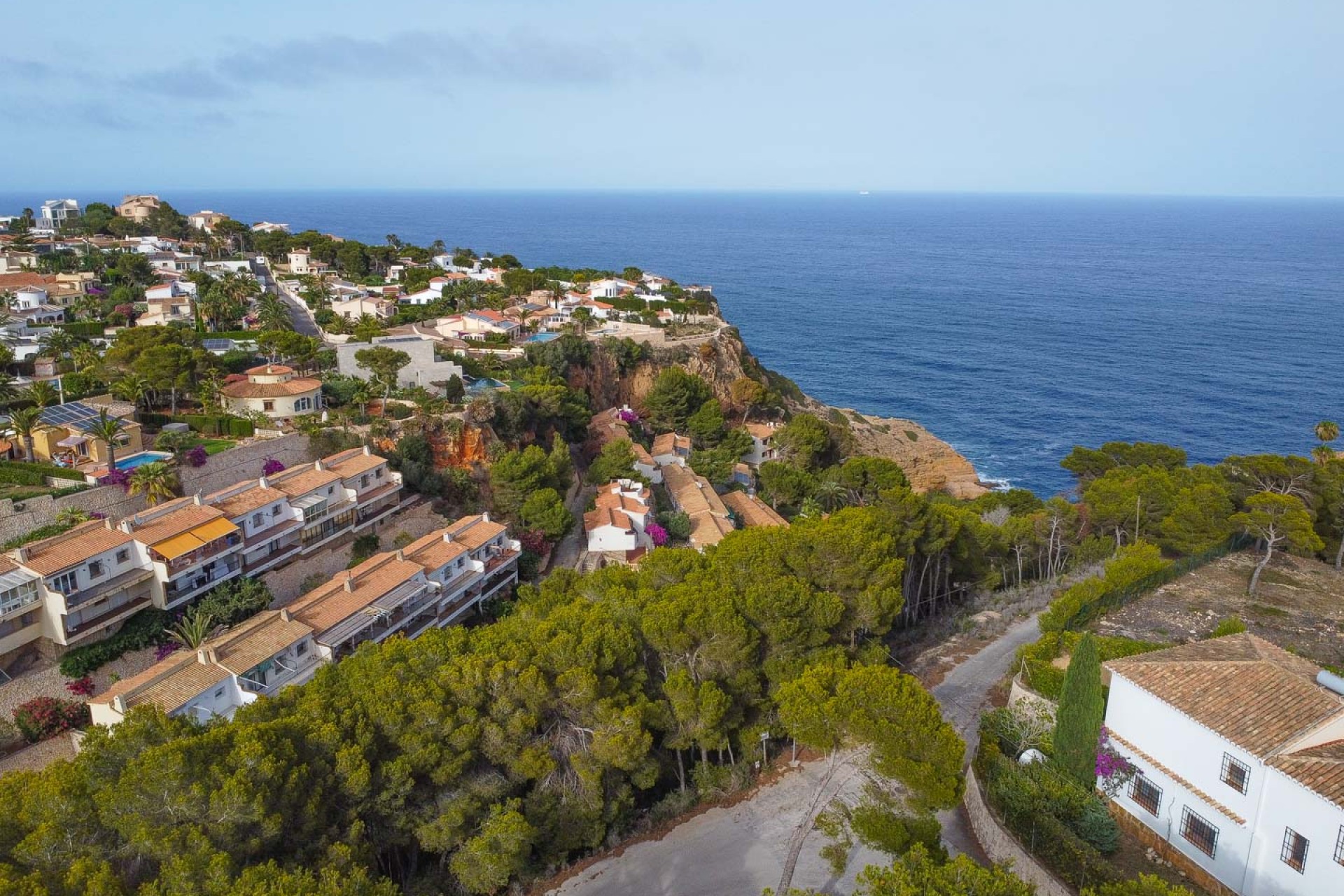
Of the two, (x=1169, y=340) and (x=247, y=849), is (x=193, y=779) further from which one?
(x=1169, y=340)

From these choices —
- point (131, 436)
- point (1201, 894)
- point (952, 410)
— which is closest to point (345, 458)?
point (131, 436)

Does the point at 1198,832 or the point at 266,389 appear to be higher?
the point at 266,389

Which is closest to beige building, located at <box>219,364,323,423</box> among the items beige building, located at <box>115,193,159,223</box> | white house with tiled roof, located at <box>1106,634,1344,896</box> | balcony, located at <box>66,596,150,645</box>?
balcony, located at <box>66,596,150,645</box>

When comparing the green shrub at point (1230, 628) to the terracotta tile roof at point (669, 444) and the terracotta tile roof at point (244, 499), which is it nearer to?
the terracotta tile roof at point (669, 444)

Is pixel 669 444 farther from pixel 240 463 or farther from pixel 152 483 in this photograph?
pixel 152 483

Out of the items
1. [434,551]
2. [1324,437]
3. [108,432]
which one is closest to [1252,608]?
[1324,437]

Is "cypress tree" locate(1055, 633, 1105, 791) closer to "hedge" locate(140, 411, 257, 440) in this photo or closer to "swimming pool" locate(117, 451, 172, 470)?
"swimming pool" locate(117, 451, 172, 470)
